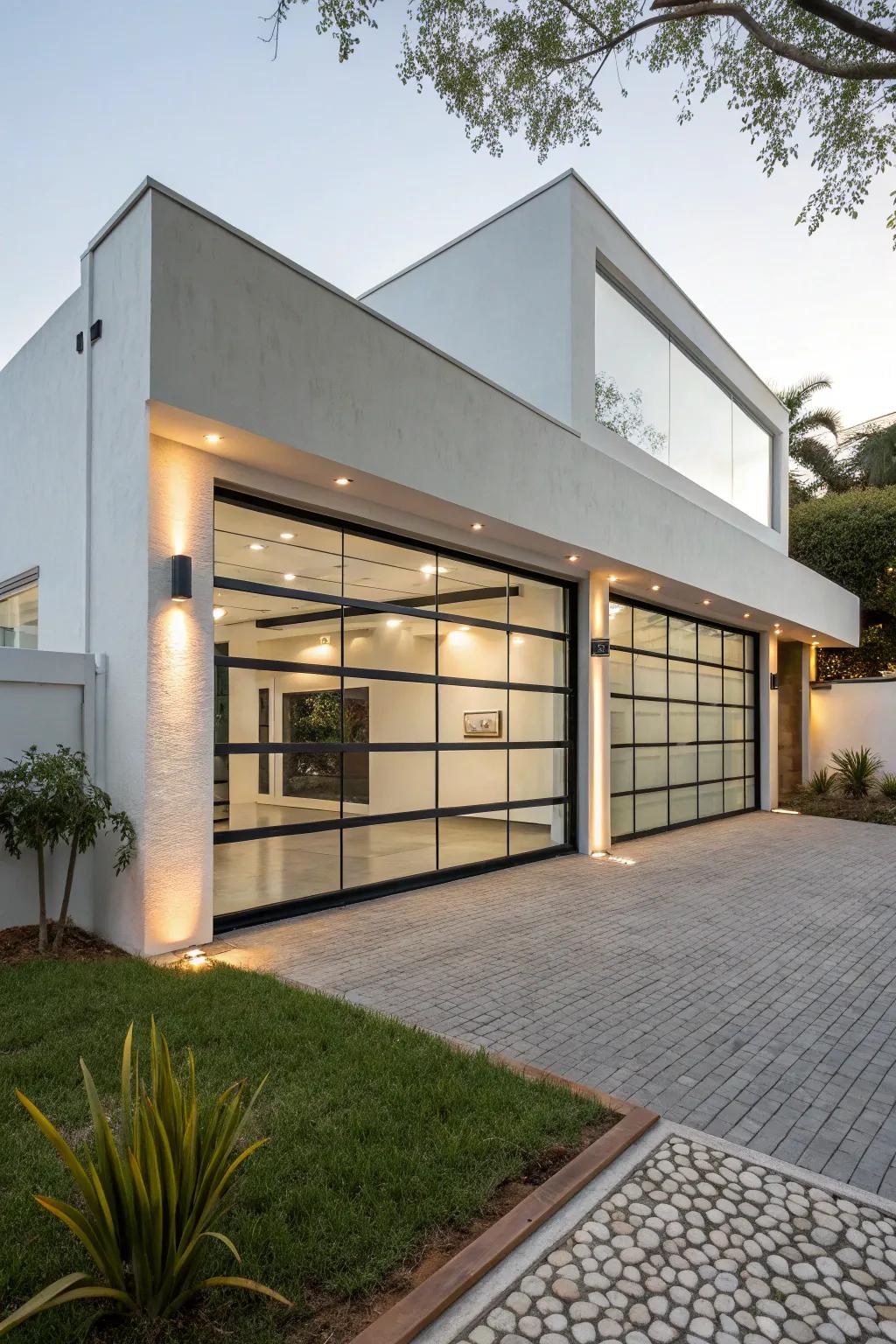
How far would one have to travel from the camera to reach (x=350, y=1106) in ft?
10.6

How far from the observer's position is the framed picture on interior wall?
8852 millimetres

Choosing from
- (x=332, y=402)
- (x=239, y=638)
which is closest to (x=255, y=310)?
(x=332, y=402)

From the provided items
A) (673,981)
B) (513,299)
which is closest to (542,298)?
(513,299)

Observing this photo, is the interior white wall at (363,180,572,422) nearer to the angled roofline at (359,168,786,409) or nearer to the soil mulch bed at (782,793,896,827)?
the angled roofline at (359,168,786,409)

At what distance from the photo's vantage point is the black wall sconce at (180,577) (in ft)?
18.2

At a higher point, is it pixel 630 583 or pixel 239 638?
pixel 630 583

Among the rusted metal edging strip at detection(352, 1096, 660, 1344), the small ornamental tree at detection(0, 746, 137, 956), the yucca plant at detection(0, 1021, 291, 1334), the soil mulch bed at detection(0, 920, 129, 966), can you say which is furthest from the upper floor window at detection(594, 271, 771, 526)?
the yucca plant at detection(0, 1021, 291, 1334)

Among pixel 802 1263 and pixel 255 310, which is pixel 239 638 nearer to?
pixel 255 310

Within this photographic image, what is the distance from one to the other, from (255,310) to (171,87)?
4.81 meters

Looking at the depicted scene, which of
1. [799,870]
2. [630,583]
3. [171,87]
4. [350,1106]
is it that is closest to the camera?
[350,1106]

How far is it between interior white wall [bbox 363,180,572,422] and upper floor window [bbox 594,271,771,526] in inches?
33.7

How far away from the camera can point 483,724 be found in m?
9.05

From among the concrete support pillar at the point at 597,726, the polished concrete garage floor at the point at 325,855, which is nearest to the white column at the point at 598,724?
the concrete support pillar at the point at 597,726

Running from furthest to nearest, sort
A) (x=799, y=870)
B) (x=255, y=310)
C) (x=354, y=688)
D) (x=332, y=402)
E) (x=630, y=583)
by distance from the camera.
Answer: (x=630, y=583)
(x=799, y=870)
(x=354, y=688)
(x=332, y=402)
(x=255, y=310)
